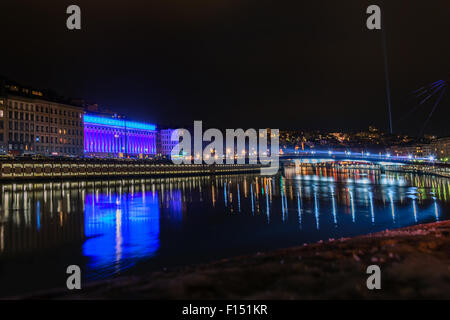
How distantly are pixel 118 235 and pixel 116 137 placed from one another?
125 metres

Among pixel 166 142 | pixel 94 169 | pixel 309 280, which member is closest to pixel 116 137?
pixel 166 142

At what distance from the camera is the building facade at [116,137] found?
133 m

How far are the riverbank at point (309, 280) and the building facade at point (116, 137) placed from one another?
116260 millimetres

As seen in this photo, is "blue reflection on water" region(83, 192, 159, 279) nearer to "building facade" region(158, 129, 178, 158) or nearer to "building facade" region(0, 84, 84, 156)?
"building facade" region(0, 84, 84, 156)

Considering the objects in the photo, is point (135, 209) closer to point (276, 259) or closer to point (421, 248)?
point (276, 259)

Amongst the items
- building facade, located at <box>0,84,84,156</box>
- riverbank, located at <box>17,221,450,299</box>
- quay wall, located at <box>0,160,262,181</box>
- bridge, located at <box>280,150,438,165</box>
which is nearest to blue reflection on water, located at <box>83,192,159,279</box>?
riverbank, located at <box>17,221,450,299</box>

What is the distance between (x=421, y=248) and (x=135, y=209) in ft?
104

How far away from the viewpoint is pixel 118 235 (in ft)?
80.7

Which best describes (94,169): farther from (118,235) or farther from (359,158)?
(359,158)

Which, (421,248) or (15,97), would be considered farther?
(15,97)

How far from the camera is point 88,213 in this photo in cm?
3519

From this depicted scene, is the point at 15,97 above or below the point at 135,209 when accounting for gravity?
above

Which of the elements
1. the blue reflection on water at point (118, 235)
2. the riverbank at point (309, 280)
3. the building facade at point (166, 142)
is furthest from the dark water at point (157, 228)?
the building facade at point (166, 142)
